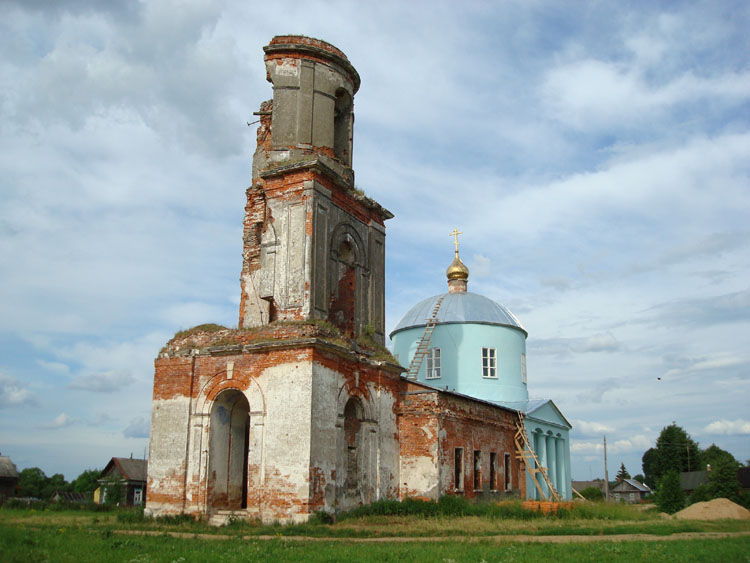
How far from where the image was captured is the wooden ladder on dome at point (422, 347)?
29.0 meters

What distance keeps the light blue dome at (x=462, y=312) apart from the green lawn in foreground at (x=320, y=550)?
18011 millimetres

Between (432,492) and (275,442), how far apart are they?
5570 mm

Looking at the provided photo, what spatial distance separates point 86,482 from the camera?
54125 millimetres

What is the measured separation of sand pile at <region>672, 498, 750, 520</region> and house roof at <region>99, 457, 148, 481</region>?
29.2 m

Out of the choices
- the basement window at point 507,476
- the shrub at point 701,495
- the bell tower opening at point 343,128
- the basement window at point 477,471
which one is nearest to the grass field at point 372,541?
the basement window at point 477,471

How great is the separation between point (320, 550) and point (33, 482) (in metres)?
53.6

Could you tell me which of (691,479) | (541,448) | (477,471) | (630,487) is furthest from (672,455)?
(477,471)

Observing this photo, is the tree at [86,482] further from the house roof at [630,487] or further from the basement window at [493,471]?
the house roof at [630,487]

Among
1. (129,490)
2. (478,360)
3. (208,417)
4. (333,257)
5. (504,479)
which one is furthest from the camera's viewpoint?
(129,490)

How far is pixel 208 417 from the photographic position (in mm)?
17797

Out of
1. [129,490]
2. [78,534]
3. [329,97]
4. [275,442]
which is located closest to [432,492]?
[275,442]

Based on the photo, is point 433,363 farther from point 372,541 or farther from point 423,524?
point 372,541

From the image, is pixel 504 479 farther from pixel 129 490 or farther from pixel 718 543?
pixel 129 490

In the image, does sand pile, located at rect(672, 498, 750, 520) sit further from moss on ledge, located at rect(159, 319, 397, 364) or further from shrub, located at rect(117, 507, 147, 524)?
shrub, located at rect(117, 507, 147, 524)
